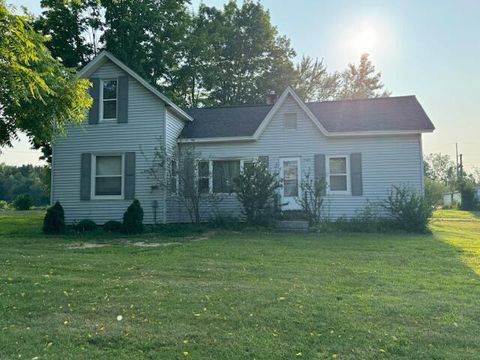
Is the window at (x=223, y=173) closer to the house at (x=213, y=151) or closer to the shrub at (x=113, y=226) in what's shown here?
the house at (x=213, y=151)

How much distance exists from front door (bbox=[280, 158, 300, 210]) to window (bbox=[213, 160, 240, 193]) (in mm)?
1892

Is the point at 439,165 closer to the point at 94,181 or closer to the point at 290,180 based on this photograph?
the point at 290,180

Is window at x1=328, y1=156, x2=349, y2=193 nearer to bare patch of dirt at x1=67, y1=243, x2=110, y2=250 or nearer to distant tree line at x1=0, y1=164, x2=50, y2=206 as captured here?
bare patch of dirt at x1=67, y1=243, x2=110, y2=250

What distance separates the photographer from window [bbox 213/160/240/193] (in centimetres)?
1523

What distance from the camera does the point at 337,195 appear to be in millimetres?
15125

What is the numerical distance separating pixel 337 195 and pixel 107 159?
30.1 ft

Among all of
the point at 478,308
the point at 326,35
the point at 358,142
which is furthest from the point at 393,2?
the point at 478,308

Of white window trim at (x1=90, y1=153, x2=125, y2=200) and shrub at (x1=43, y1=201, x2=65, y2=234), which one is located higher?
white window trim at (x1=90, y1=153, x2=125, y2=200)

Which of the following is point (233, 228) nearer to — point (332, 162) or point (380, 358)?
point (332, 162)

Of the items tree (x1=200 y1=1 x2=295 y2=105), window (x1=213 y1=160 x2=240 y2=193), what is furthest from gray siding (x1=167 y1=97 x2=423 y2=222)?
tree (x1=200 y1=1 x2=295 y2=105)

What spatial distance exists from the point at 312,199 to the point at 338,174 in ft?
6.08

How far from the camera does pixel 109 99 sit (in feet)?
50.4

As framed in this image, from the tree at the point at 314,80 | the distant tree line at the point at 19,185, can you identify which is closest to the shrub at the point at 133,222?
the tree at the point at 314,80

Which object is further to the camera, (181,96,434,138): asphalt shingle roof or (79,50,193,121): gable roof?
(181,96,434,138): asphalt shingle roof
